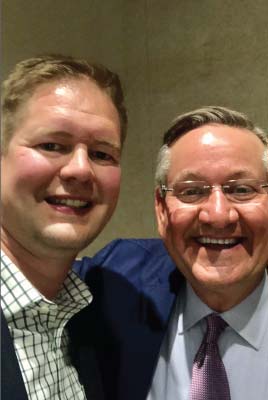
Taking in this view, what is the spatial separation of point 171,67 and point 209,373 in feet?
3.86

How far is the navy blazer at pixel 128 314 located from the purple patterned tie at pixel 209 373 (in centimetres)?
10

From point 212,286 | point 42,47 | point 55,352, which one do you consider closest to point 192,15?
point 42,47

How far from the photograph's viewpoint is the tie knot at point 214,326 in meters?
0.93

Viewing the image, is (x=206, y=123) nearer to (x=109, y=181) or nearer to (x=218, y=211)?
(x=218, y=211)

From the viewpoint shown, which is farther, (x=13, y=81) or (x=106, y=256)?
(x=106, y=256)

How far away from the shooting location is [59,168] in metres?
0.70

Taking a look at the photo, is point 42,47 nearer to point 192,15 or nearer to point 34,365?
point 34,365

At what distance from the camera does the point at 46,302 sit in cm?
73

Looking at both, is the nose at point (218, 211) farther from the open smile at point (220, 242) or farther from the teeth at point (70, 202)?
the teeth at point (70, 202)

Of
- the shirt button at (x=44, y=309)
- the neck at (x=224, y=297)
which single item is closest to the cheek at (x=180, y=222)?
the neck at (x=224, y=297)

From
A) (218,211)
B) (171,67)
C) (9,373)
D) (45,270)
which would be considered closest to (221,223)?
(218,211)

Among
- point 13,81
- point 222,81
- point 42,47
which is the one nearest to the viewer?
point 13,81

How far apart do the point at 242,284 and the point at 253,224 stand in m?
0.13

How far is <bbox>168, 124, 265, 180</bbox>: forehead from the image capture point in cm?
93
